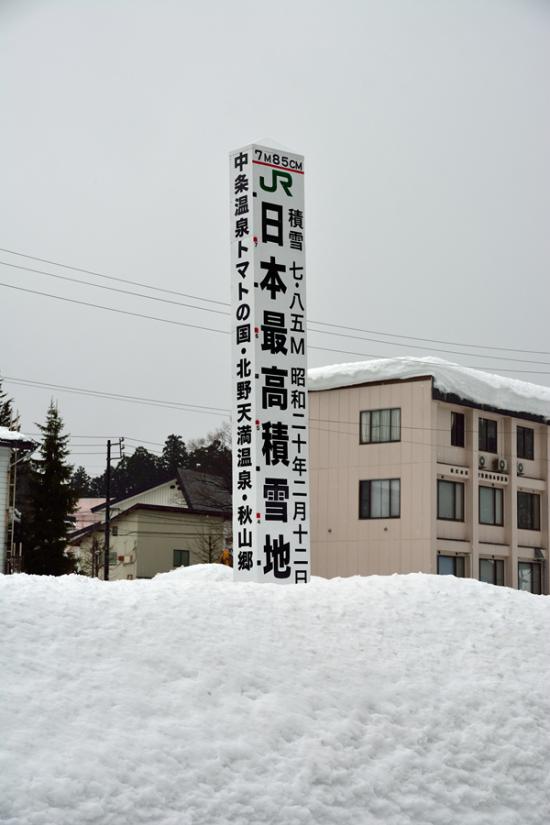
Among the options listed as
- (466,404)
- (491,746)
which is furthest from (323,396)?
(491,746)

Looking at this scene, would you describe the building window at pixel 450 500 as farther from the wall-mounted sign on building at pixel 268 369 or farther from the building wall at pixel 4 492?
the wall-mounted sign on building at pixel 268 369

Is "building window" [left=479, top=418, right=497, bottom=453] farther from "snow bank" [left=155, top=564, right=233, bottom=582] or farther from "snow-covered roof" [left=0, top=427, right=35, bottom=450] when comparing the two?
"snow bank" [left=155, top=564, right=233, bottom=582]

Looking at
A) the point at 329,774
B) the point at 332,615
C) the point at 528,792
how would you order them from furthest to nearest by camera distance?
the point at 332,615 → the point at 528,792 → the point at 329,774

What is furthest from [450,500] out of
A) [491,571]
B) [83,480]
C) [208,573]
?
[83,480]

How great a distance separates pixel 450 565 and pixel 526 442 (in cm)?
719

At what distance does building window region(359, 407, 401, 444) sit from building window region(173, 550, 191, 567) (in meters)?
20.1

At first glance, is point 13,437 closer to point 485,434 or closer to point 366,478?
point 366,478

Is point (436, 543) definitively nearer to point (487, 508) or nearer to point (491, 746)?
point (487, 508)

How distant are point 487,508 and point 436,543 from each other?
414cm

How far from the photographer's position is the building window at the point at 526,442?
41.4 m

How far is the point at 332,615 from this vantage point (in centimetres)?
1436

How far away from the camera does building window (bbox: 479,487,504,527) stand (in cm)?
3931

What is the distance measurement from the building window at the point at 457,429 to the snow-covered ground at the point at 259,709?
2306 cm

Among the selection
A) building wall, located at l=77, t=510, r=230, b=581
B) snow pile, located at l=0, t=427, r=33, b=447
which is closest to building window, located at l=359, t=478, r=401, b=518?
snow pile, located at l=0, t=427, r=33, b=447
